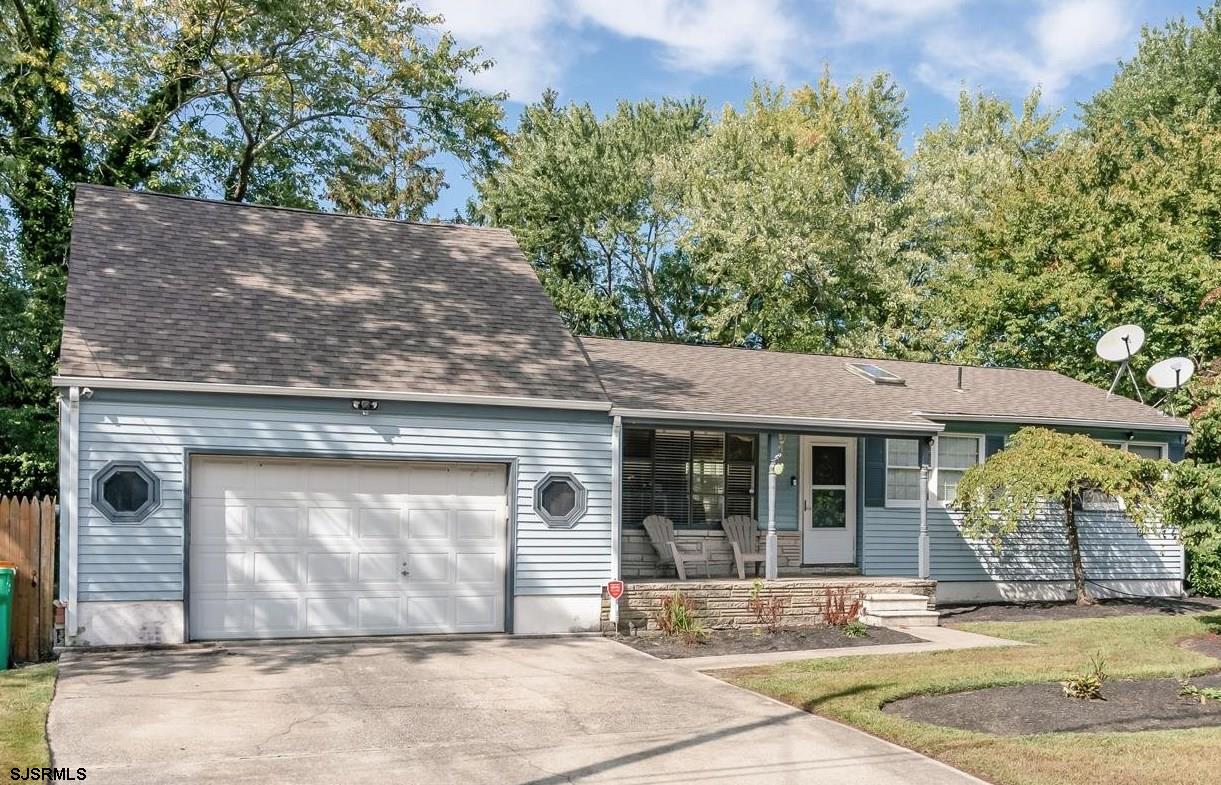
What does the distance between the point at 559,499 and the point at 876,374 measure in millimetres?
7793

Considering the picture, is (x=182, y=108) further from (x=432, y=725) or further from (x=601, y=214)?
(x=432, y=725)

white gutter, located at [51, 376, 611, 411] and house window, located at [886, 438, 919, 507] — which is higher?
white gutter, located at [51, 376, 611, 411]

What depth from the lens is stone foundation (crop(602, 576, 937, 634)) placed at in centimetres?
1341

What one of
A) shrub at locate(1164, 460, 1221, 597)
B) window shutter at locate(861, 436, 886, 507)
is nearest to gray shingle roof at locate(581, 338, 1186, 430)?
window shutter at locate(861, 436, 886, 507)

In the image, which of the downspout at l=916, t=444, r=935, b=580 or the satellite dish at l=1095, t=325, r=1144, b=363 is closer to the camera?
the downspout at l=916, t=444, r=935, b=580

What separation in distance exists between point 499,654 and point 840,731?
14.7 feet

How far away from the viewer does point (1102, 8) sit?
69.5ft

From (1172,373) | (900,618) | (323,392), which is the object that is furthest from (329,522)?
(1172,373)

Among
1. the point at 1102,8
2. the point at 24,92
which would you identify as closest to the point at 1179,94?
the point at 1102,8

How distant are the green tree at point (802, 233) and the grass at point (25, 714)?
69.4 ft

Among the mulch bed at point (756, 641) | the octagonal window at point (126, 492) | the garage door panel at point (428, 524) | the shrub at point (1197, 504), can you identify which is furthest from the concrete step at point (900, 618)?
the octagonal window at point (126, 492)

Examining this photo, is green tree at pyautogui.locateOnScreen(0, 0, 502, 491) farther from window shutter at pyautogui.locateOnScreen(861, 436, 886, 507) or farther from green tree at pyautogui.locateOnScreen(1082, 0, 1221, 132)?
green tree at pyautogui.locateOnScreen(1082, 0, 1221, 132)

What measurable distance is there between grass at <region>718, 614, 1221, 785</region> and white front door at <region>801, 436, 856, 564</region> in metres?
2.55

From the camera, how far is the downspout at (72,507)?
36.4 feet
